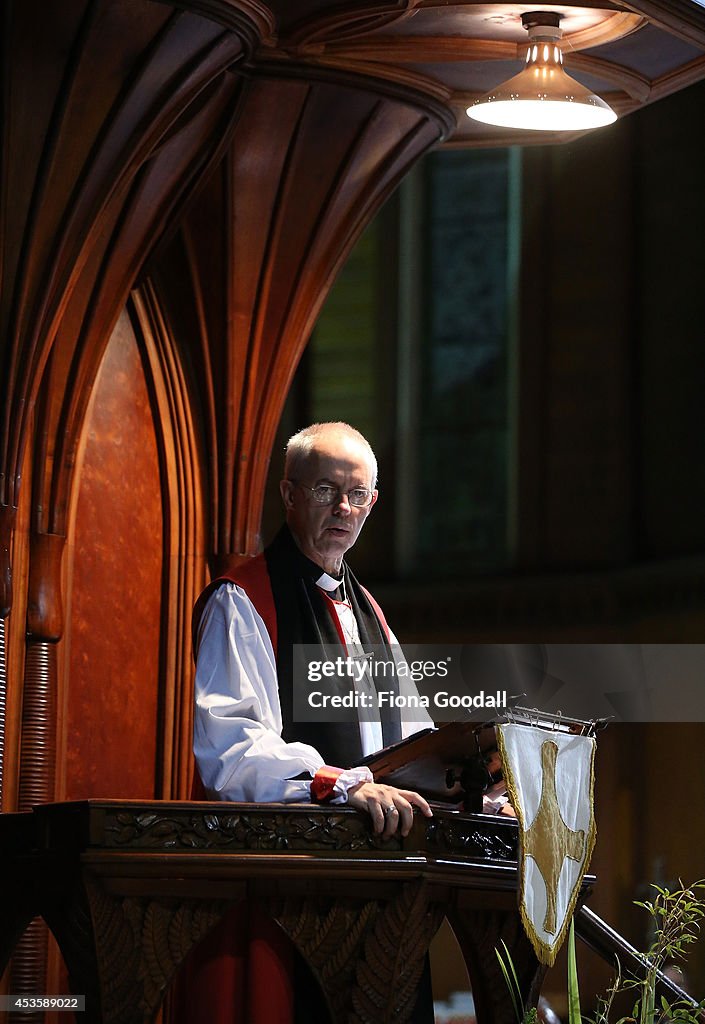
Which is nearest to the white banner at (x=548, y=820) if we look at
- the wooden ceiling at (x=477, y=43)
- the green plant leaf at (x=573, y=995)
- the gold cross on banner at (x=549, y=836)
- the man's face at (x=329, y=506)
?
the gold cross on banner at (x=549, y=836)

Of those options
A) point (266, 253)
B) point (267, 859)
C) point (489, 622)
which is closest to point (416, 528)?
point (489, 622)

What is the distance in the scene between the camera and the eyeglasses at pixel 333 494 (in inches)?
196

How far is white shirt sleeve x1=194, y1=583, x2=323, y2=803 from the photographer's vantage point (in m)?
4.32

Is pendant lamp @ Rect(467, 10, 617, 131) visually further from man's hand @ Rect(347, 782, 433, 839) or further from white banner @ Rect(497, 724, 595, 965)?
man's hand @ Rect(347, 782, 433, 839)

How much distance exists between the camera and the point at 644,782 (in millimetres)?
11539

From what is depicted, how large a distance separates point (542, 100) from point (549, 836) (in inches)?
80.0

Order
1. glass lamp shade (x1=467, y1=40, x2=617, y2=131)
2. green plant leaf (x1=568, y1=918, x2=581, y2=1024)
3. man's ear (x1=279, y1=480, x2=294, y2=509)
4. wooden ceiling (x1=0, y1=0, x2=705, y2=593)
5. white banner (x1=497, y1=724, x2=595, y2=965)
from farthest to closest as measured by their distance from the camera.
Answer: glass lamp shade (x1=467, y1=40, x2=617, y2=131) → man's ear (x1=279, y1=480, x2=294, y2=509) → wooden ceiling (x1=0, y1=0, x2=705, y2=593) → white banner (x1=497, y1=724, x2=595, y2=965) → green plant leaf (x1=568, y1=918, x2=581, y2=1024)

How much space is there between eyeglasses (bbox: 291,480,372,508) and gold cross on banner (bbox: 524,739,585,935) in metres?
0.95

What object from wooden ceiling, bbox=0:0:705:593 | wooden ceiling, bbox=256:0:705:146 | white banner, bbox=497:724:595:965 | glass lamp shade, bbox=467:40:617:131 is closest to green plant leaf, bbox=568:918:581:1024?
white banner, bbox=497:724:595:965

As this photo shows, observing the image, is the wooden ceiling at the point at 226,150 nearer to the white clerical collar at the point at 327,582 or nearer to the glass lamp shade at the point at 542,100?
the glass lamp shade at the point at 542,100

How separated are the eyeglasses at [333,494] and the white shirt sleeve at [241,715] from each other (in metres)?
0.34

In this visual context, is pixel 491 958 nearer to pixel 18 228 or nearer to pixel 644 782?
pixel 18 228

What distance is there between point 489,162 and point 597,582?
9.85 ft

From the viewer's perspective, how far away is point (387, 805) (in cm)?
412
